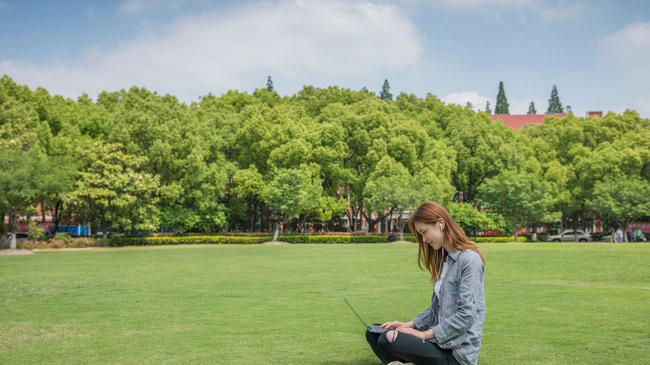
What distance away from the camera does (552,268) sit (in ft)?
60.1

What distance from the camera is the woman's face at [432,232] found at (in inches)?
160

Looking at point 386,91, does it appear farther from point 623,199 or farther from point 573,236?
point 623,199

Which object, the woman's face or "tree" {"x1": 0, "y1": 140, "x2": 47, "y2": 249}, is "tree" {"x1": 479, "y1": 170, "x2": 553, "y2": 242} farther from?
the woman's face

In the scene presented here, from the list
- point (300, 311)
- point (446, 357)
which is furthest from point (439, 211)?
point (300, 311)

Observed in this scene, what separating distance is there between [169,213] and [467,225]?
1057 inches

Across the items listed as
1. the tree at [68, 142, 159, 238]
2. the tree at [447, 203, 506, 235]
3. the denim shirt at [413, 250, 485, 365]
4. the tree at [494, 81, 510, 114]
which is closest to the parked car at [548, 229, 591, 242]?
the tree at [447, 203, 506, 235]

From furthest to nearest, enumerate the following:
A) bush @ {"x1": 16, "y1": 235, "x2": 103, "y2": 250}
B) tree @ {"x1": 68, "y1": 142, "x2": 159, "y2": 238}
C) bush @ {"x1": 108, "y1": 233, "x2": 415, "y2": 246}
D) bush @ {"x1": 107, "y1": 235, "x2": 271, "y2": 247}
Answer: bush @ {"x1": 108, "y1": 233, "x2": 415, "y2": 246}, bush @ {"x1": 107, "y1": 235, "x2": 271, "y2": 247}, tree @ {"x1": 68, "y1": 142, "x2": 159, "y2": 238}, bush @ {"x1": 16, "y1": 235, "x2": 103, "y2": 250}

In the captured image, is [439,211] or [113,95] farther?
[113,95]

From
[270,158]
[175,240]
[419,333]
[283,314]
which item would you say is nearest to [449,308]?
[419,333]

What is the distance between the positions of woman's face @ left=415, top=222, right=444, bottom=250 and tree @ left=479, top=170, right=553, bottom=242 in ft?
147

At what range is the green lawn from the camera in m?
6.77

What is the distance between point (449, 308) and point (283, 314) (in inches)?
236

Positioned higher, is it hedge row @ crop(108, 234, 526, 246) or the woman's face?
the woman's face

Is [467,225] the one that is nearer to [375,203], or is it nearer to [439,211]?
[375,203]
